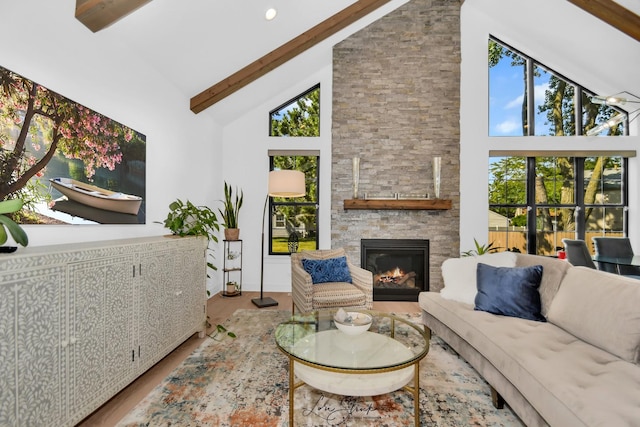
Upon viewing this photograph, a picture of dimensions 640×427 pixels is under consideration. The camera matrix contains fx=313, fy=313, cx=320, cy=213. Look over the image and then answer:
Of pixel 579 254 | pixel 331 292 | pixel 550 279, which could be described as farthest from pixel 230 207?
pixel 579 254

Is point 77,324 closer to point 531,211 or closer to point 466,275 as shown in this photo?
point 466,275

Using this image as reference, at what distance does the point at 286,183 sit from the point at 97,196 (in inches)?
74.0

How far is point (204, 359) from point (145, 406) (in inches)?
26.3

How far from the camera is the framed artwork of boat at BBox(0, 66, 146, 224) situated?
65.1 inches

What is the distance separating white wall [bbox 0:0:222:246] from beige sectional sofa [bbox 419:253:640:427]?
2800 mm

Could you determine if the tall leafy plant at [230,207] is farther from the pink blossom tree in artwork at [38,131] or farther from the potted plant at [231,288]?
the pink blossom tree in artwork at [38,131]

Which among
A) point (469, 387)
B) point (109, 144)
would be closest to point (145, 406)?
point (109, 144)

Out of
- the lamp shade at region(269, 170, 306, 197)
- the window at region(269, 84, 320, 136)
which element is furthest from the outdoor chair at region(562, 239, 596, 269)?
the window at region(269, 84, 320, 136)

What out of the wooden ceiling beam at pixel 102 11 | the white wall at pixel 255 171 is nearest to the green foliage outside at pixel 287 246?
the white wall at pixel 255 171

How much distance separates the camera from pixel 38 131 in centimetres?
179

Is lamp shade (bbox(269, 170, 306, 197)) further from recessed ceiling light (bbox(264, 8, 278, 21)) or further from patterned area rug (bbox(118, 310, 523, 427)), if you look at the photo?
patterned area rug (bbox(118, 310, 523, 427))

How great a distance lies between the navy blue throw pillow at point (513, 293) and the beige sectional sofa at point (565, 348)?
2.5 inches

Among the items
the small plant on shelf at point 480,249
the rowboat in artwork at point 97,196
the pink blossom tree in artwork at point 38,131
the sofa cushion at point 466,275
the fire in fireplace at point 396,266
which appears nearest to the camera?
the pink blossom tree in artwork at point 38,131

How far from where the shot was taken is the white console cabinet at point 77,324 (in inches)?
51.8
